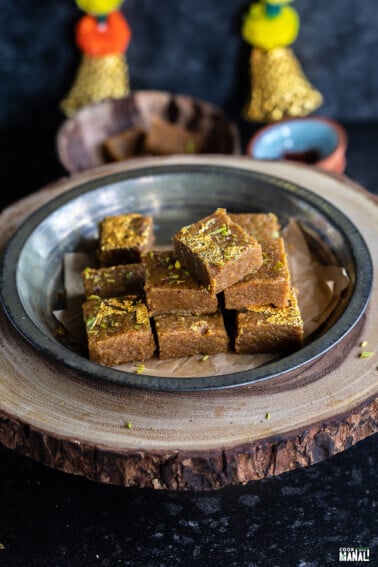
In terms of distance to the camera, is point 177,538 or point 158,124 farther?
point 158,124

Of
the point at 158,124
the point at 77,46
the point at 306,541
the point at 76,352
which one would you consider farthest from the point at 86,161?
the point at 306,541

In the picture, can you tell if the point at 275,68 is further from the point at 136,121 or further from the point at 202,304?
the point at 202,304

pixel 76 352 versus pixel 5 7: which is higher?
pixel 5 7

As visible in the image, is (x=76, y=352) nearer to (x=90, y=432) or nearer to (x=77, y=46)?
(x=90, y=432)

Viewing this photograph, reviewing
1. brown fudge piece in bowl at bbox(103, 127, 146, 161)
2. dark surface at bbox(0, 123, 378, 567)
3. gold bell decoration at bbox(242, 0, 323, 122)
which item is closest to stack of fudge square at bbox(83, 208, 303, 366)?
dark surface at bbox(0, 123, 378, 567)

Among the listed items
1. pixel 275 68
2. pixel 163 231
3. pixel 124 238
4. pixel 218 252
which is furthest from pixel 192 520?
pixel 275 68

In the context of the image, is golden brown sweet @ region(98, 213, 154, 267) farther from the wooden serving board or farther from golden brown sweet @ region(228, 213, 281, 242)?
the wooden serving board

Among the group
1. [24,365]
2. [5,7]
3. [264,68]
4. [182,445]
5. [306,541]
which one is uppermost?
[5,7]

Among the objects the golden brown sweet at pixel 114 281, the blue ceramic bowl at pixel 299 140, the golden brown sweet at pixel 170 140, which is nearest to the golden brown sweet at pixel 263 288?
the golden brown sweet at pixel 114 281
